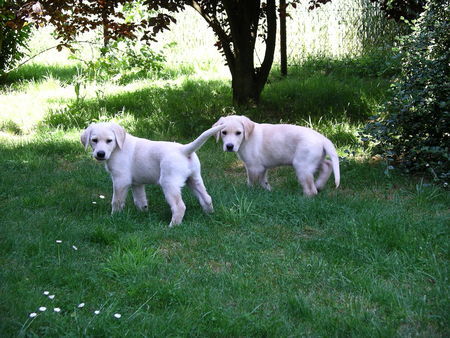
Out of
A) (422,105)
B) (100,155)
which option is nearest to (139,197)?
(100,155)

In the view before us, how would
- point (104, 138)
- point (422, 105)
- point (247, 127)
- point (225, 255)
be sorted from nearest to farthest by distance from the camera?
point (225, 255) → point (104, 138) → point (247, 127) → point (422, 105)

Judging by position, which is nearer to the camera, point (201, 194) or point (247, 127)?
point (201, 194)

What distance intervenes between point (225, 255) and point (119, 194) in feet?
4.97

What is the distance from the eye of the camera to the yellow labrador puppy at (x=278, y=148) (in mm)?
6180

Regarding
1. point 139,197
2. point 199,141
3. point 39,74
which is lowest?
point 139,197

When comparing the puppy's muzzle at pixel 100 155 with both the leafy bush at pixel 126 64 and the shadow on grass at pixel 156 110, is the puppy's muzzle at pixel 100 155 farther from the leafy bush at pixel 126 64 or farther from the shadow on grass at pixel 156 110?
the leafy bush at pixel 126 64

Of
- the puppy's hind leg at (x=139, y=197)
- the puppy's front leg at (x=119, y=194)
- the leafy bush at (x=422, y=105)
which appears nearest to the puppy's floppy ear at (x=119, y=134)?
the puppy's front leg at (x=119, y=194)

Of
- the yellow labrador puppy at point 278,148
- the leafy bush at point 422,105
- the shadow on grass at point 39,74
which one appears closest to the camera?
the yellow labrador puppy at point 278,148

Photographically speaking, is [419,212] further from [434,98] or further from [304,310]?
[304,310]

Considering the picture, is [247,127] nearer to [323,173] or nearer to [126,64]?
[323,173]

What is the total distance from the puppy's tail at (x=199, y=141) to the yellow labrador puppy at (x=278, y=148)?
0.92m

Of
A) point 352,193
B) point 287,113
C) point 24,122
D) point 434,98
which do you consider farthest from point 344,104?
point 24,122

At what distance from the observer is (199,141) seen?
519cm

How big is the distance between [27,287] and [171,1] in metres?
5.63
